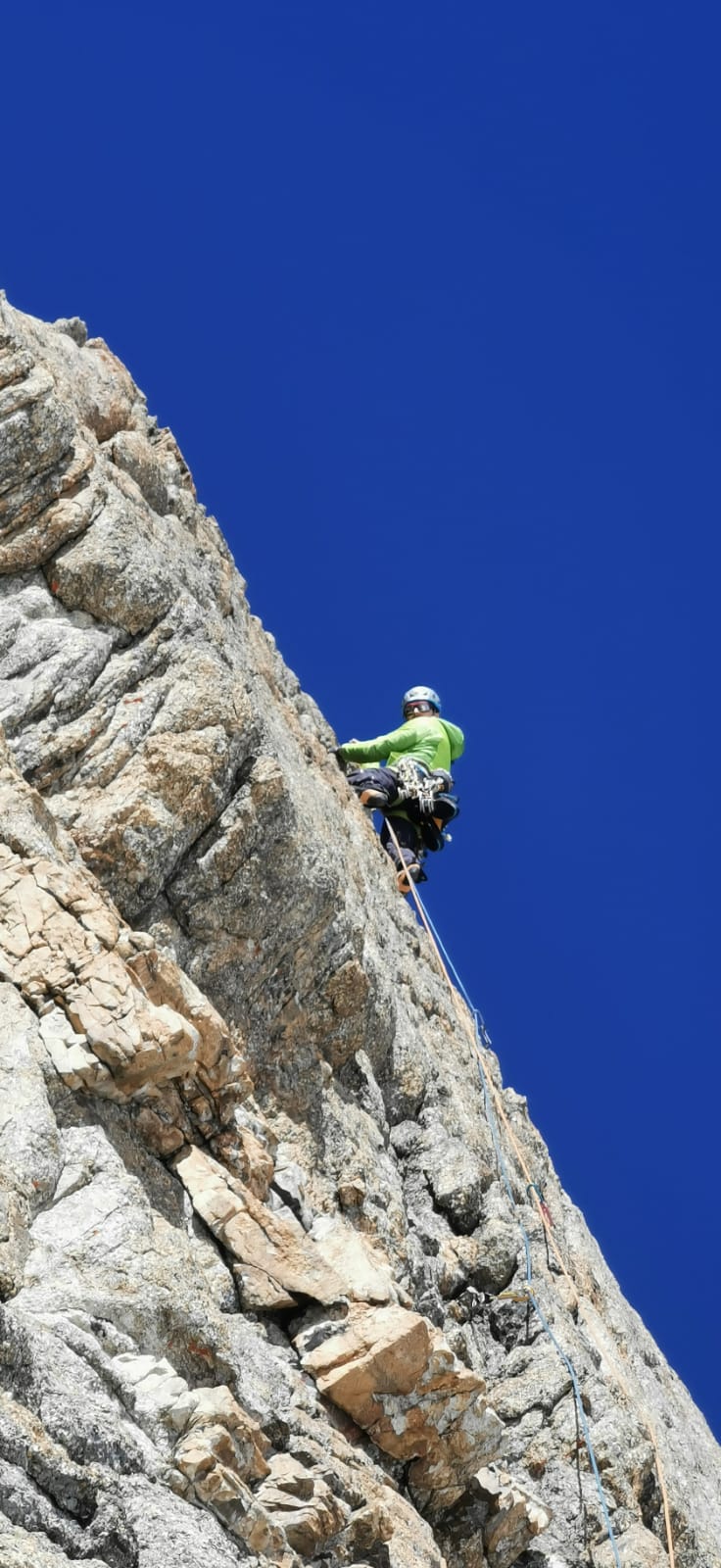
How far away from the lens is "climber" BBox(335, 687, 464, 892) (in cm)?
2022

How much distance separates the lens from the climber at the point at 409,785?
20.2 m

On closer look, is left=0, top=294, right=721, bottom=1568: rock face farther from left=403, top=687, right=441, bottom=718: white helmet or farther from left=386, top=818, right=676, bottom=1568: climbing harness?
left=403, top=687, right=441, bottom=718: white helmet

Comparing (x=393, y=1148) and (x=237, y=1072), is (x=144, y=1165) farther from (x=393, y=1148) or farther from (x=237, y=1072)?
(x=393, y=1148)

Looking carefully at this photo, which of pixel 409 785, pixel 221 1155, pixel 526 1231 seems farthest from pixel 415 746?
pixel 221 1155

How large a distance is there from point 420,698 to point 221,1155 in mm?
12548

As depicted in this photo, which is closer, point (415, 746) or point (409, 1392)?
point (409, 1392)

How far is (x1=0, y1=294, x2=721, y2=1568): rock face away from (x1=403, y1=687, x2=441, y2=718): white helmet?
16.1 ft

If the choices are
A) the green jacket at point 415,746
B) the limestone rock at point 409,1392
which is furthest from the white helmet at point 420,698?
the limestone rock at point 409,1392

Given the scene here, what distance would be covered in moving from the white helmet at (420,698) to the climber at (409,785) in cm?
53

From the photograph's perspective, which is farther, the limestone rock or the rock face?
the limestone rock

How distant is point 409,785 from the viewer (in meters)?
20.7

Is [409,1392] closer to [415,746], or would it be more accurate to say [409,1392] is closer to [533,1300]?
[533,1300]

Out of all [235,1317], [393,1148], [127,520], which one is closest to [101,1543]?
[235,1317]

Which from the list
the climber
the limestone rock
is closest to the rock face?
the limestone rock
